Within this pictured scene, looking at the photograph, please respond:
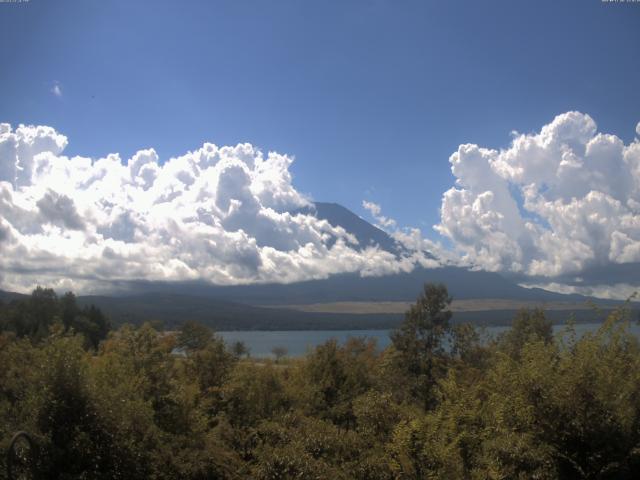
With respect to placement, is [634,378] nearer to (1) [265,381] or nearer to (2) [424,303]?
(1) [265,381]

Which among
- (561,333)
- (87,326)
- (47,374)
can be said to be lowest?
(87,326)

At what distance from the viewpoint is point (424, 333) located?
119ft

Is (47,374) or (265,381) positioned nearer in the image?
(47,374)

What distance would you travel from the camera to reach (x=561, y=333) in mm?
16297

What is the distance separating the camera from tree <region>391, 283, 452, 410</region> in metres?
34.7

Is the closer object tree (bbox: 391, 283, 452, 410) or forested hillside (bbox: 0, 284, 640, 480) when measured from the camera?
forested hillside (bbox: 0, 284, 640, 480)

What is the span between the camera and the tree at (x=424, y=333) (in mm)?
34719

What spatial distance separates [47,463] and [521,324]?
132 feet

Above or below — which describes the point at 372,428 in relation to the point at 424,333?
below

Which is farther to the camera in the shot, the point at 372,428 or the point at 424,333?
the point at 424,333

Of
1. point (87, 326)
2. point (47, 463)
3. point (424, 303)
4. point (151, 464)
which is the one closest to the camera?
point (47, 463)

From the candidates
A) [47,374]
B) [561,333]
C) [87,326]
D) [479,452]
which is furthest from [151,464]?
[87,326]

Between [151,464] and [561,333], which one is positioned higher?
[561,333]

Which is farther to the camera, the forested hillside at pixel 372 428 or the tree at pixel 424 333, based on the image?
the tree at pixel 424 333
